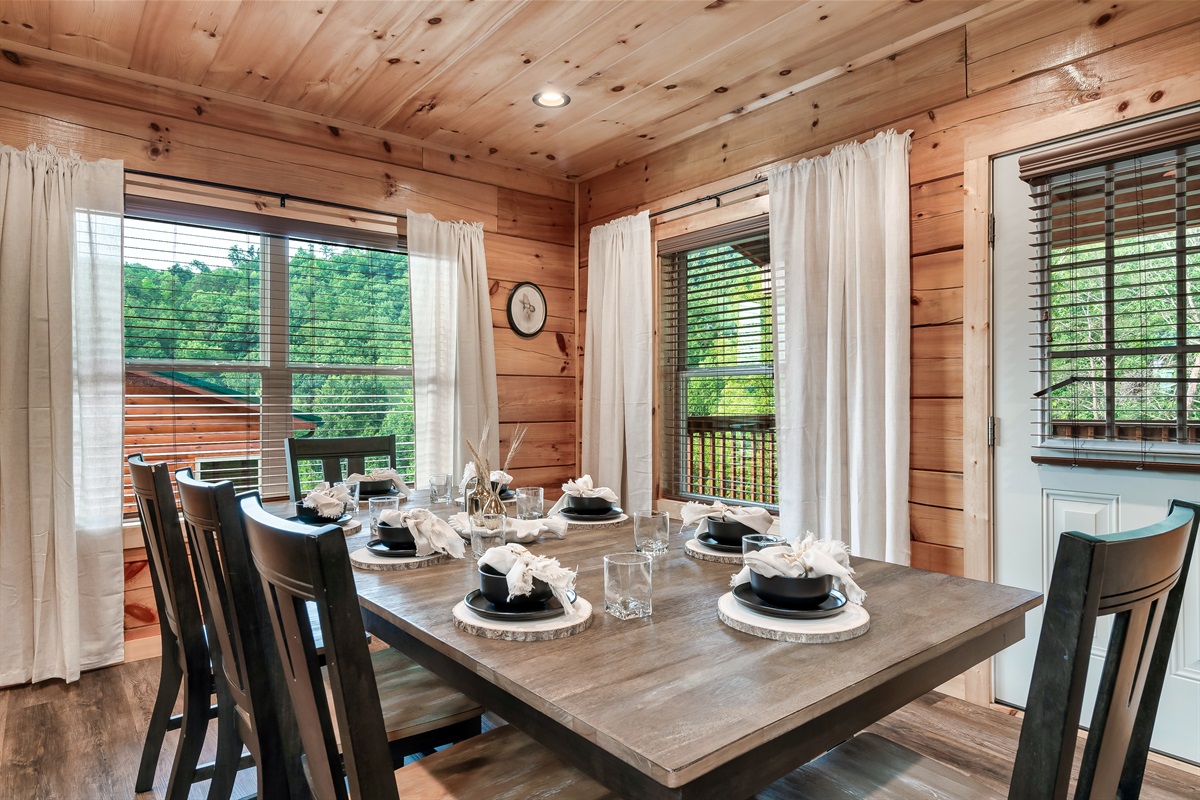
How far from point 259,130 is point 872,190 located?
276cm

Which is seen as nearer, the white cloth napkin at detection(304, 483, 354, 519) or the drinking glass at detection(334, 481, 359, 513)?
the white cloth napkin at detection(304, 483, 354, 519)

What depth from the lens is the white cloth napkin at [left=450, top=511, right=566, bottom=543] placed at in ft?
6.13

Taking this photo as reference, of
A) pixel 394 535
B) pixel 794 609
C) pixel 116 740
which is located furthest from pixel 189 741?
pixel 794 609

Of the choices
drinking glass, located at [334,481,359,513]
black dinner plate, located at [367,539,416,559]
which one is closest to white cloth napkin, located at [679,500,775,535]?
black dinner plate, located at [367,539,416,559]

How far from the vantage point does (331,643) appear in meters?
0.90

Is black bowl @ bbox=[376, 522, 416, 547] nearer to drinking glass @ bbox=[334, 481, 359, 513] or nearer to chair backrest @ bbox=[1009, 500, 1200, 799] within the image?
drinking glass @ bbox=[334, 481, 359, 513]

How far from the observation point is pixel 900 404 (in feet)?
8.71

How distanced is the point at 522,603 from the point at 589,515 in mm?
982

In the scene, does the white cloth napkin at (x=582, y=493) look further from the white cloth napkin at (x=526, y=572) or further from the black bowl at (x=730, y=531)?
the white cloth napkin at (x=526, y=572)

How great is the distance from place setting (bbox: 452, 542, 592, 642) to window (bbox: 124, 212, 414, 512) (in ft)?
7.31

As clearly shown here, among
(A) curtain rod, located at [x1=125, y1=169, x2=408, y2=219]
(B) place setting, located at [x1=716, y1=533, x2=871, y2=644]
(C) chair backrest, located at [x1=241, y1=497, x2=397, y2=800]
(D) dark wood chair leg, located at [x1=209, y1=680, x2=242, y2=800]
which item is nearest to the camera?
(C) chair backrest, located at [x1=241, y1=497, x2=397, y2=800]

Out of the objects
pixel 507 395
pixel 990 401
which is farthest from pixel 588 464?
pixel 990 401

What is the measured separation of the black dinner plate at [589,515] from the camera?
7.09 ft

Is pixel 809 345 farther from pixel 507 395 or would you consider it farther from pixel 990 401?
pixel 507 395
